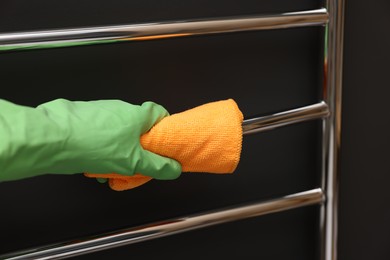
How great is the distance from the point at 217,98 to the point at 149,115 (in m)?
0.23

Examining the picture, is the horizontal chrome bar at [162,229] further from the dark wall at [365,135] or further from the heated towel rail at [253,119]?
the dark wall at [365,135]

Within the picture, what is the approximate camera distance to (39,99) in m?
0.67

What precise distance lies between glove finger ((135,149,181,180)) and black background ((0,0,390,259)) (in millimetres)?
161

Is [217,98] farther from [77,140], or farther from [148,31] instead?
[77,140]

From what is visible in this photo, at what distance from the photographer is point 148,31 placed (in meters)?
0.62

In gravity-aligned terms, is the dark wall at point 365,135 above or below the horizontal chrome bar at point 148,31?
below

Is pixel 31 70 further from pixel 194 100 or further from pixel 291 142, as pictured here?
pixel 291 142

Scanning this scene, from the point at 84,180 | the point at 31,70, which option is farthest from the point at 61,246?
the point at 31,70

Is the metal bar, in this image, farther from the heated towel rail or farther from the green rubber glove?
the green rubber glove

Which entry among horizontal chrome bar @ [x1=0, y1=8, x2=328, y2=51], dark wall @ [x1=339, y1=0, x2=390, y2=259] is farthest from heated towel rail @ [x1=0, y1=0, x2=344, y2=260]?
dark wall @ [x1=339, y1=0, x2=390, y2=259]

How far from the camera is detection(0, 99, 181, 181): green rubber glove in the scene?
1.56ft

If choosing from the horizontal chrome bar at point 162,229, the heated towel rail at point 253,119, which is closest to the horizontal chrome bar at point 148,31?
the heated towel rail at point 253,119

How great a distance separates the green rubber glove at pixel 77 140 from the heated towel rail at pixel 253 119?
9cm

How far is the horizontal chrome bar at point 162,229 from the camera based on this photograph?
643mm
